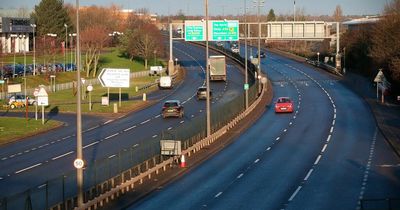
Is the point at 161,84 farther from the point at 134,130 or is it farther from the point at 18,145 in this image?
the point at 18,145

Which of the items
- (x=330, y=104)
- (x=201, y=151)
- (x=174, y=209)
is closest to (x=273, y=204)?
(x=174, y=209)

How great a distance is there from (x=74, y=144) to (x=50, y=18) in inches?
4251

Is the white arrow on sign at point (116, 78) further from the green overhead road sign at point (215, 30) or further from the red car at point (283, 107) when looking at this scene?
the green overhead road sign at point (215, 30)

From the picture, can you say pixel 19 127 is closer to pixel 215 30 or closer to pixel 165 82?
pixel 165 82

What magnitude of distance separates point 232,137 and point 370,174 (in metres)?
15.8

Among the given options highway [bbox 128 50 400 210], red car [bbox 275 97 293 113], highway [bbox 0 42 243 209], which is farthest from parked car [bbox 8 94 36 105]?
red car [bbox 275 97 293 113]

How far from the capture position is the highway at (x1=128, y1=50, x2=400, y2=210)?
29109 millimetres

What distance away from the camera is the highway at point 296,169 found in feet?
95.5

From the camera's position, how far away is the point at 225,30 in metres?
99.3

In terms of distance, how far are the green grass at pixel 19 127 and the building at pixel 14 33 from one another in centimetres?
7473

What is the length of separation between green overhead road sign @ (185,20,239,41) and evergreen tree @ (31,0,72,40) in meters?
57.5

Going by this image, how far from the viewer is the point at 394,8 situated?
81188 millimetres

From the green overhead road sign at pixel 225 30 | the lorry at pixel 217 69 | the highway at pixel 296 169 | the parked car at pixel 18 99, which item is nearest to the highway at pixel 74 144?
the highway at pixel 296 169

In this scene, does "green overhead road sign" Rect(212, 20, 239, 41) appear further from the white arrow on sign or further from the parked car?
the parked car
